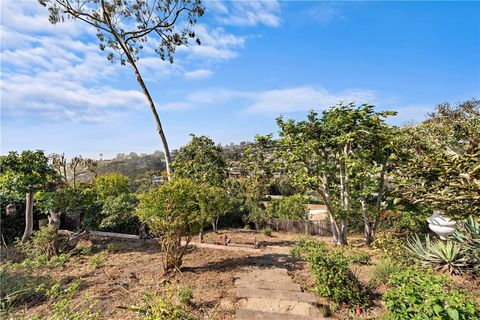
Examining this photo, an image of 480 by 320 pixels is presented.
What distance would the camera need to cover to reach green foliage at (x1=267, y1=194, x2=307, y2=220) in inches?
615

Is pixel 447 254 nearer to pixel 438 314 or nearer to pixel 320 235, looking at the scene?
pixel 438 314

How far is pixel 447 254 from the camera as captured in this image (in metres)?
6.27

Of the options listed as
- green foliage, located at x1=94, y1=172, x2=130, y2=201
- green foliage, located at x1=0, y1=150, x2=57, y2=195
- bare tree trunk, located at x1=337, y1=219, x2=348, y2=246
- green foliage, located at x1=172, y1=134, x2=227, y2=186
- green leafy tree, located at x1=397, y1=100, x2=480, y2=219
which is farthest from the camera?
green foliage, located at x1=94, y1=172, x2=130, y2=201

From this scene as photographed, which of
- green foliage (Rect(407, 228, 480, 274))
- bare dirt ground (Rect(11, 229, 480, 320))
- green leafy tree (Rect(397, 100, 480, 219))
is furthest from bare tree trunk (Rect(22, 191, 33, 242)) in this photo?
green foliage (Rect(407, 228, 480, 274))

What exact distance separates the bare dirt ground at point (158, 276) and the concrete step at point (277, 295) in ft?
0.67

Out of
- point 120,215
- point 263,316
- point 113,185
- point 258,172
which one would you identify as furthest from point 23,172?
point 113,185

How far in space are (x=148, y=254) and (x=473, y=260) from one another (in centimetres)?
911

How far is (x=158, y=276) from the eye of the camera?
20.4 ft

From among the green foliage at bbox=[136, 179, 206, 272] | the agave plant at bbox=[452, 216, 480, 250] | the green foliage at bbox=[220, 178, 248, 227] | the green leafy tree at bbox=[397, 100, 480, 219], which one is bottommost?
the green foliage at bbox=[220, 178, 248, 227]

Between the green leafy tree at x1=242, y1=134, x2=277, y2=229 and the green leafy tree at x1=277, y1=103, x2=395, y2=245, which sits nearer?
the green leafy tree at x1=277, y1=103, x2=395, y2=245

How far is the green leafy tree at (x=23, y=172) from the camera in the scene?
760 centimetres

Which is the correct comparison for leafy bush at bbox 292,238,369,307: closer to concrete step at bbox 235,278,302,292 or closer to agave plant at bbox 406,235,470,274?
concrete step at bbox 235,278,302,292

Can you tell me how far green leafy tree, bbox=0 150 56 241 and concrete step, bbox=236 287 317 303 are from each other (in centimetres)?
737

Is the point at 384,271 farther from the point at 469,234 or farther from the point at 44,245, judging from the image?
the point at 44,245
